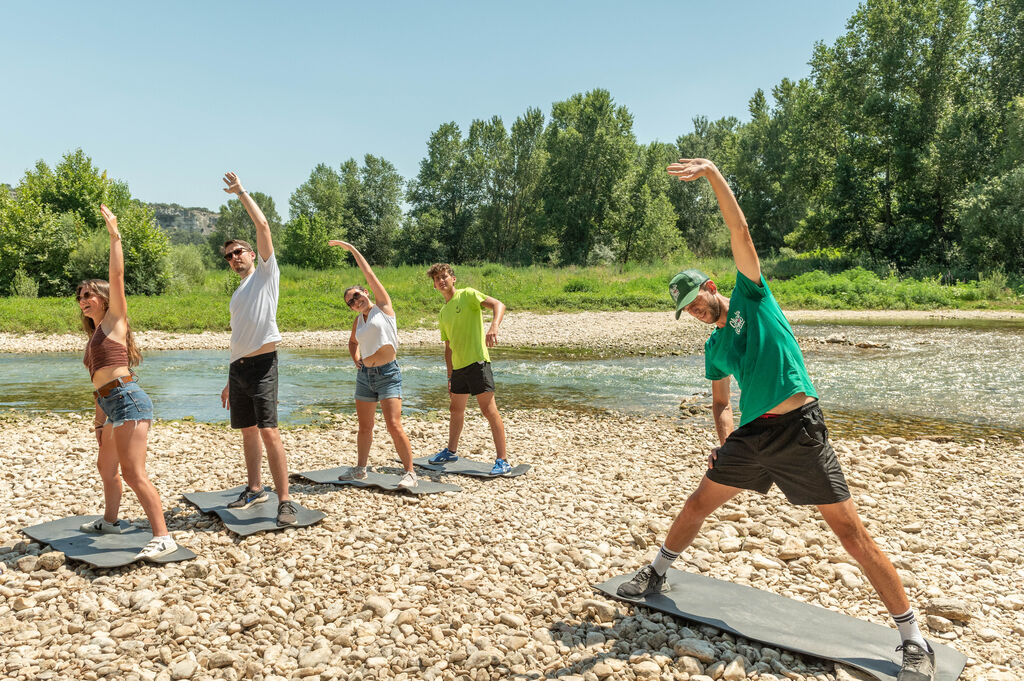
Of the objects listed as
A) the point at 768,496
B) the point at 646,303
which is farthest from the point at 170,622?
the point at 646,303

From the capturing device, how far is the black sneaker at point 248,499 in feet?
21.2

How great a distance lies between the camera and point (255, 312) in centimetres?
591

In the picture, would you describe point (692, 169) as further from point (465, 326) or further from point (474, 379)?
Answer: point (474, 379)

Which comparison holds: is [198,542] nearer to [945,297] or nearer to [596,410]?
[596,410]

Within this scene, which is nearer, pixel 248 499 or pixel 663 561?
pixel 663 561

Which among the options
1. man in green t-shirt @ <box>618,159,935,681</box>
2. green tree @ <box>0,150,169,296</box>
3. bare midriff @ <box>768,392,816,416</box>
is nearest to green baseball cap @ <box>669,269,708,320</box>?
man in green t-shirt @ <box>618,159,935,681</box>

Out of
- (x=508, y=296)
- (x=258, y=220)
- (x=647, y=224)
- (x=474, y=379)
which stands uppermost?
(x=647, y=224)

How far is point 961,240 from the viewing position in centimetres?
4659

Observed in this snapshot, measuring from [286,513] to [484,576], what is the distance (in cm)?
197

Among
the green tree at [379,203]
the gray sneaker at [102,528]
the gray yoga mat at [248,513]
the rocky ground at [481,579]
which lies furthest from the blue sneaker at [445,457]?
the green tree at [379,203]

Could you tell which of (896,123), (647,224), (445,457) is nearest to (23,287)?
(445,457)

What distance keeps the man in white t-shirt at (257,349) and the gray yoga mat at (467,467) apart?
235 centimetres

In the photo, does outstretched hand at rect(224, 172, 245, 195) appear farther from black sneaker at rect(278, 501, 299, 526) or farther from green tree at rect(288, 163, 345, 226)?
green tree at rect(288, 163, 345, 226)

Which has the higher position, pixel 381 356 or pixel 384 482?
pixel 381 356
